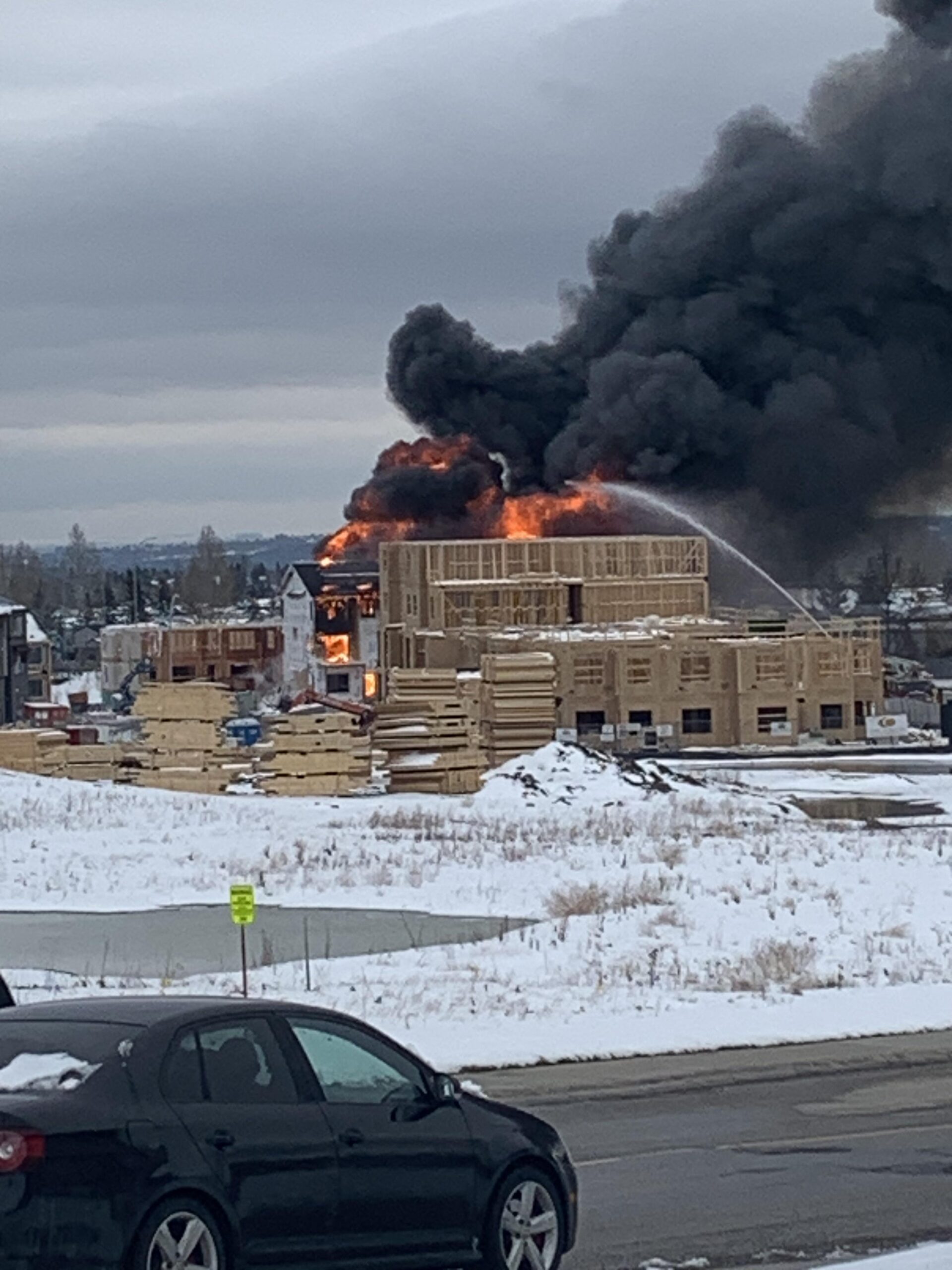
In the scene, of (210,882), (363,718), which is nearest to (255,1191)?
(210,882)

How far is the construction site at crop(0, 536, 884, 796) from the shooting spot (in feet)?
133

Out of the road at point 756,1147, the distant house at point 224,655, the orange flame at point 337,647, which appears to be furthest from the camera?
the orange flame at point 337,647

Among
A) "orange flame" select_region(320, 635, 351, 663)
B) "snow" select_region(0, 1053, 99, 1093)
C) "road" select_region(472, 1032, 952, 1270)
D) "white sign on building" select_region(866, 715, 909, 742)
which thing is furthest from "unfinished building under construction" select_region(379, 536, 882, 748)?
"snow" select_region(0, 1053, 99, 1093)

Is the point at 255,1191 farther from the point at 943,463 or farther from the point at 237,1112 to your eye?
the point at 943,463

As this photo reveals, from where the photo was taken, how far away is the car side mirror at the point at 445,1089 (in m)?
8.10

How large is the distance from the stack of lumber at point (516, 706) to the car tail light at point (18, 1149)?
125 feet

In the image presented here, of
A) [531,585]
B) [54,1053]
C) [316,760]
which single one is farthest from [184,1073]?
[531,585]

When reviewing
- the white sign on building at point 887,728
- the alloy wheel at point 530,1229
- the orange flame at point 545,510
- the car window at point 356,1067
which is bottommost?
the white sign on building at point 887,728

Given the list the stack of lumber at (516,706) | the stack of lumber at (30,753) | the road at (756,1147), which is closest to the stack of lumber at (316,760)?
the stack of lumber at (30,753)

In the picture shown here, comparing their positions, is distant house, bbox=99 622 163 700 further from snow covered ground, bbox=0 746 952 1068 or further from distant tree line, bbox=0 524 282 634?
snow covered ground, bbox=0 746 952 1068

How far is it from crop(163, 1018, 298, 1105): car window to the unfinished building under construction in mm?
45109

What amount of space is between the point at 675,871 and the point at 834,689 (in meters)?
36.1

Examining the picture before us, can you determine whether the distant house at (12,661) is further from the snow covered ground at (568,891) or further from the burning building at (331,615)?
the snow covered ground at (568,891)

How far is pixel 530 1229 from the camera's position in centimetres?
821
